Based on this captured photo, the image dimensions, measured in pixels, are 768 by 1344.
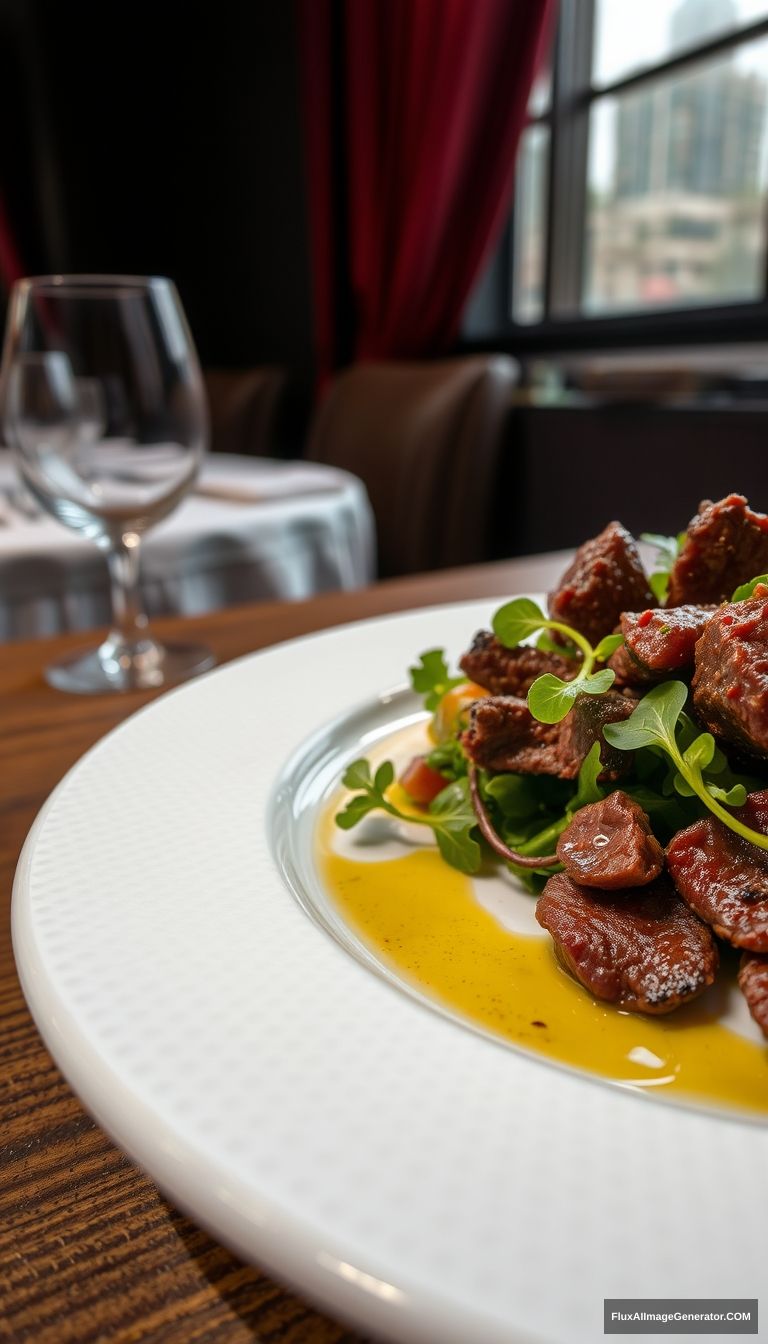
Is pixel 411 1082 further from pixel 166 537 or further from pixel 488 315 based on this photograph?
pixel 488 315

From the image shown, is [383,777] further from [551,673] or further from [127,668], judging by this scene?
[127,668]

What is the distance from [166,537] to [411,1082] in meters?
1.54

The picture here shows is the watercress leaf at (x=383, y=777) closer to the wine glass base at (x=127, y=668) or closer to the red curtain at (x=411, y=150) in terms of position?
the wine glass base at (x=127, y=668)

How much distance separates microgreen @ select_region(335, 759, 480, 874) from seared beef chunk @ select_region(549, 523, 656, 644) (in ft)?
0.50

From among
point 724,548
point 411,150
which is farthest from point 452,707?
point 411,150

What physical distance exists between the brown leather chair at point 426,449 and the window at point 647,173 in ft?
2.08

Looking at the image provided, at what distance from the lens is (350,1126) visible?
1.21 feet

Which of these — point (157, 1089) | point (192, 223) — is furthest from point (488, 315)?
point (157, 1089)

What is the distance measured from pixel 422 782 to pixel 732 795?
29 cm

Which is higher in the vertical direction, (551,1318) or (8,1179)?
(551,1318)

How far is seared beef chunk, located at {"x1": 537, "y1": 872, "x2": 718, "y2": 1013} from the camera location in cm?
49

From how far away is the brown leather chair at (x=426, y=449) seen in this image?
135 inches

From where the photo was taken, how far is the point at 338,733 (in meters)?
0.88

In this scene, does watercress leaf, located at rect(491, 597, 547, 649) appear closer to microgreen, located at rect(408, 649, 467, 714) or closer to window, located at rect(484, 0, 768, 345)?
microgreen, located at rect(408, 649, 467, 714)
